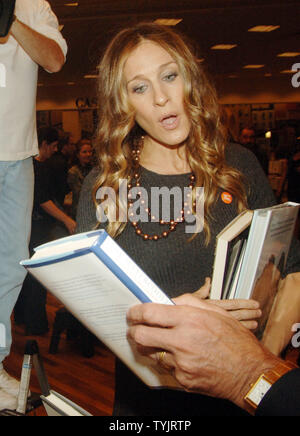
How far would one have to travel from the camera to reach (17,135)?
1.50m

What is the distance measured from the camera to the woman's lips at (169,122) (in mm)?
1293

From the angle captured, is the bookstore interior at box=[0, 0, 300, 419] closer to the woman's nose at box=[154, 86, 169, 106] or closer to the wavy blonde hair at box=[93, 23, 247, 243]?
the wavy blonde hair at box=[93, 23, 247, 243]

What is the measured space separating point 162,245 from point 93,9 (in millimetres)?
5963

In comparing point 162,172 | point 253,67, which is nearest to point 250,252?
point 162,172

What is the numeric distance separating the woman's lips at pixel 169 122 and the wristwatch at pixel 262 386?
30.5 inches

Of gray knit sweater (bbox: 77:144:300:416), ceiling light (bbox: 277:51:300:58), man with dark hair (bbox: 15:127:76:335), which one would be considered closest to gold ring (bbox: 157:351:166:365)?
gray knit sweater (bbox: 77:144:300:416)

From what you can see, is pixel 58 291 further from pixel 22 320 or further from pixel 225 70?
pixel 225 70

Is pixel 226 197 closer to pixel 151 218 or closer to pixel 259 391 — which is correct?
pixel 151 218

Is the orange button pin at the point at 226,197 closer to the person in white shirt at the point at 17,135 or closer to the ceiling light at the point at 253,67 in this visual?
the person in white shirt at the point at 17,135

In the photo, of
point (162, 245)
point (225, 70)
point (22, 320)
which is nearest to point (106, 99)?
point (162, 245)

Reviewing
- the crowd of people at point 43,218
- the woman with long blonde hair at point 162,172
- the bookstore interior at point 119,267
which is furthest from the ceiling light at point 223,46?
the woman with long blonde hair at point 162,172

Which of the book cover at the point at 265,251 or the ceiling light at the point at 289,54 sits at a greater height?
the ceiling light at the point at 289,54
